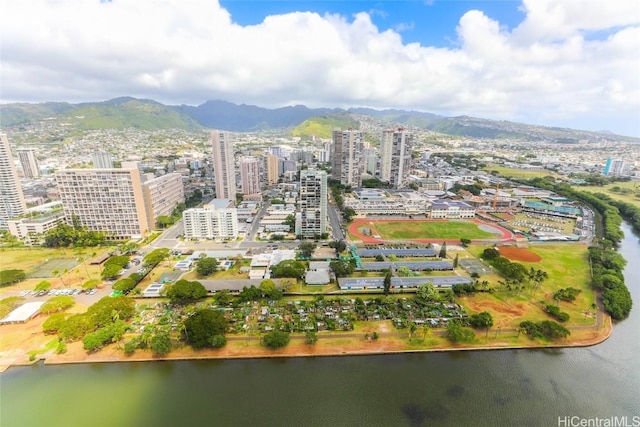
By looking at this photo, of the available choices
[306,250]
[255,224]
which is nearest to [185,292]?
[306,250]

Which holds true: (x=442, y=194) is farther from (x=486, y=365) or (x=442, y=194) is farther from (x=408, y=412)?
(x=408, y=412)

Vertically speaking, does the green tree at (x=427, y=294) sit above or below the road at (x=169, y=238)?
above

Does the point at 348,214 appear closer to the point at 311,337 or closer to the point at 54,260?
the point at 311,337

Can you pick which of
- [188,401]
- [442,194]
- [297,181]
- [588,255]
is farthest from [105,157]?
[588,255]

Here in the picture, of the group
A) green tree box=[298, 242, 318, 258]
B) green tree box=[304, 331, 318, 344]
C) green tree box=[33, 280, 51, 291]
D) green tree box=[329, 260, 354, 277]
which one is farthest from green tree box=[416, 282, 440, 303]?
green tree box=[33, 280, 51, 291]

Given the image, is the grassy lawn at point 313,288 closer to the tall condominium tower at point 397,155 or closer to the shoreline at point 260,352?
the shoreline at point 260,352

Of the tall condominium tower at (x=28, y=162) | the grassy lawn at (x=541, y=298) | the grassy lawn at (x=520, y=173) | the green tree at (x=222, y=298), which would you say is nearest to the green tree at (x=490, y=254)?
the grassy lawn at (x=541, y=298)
